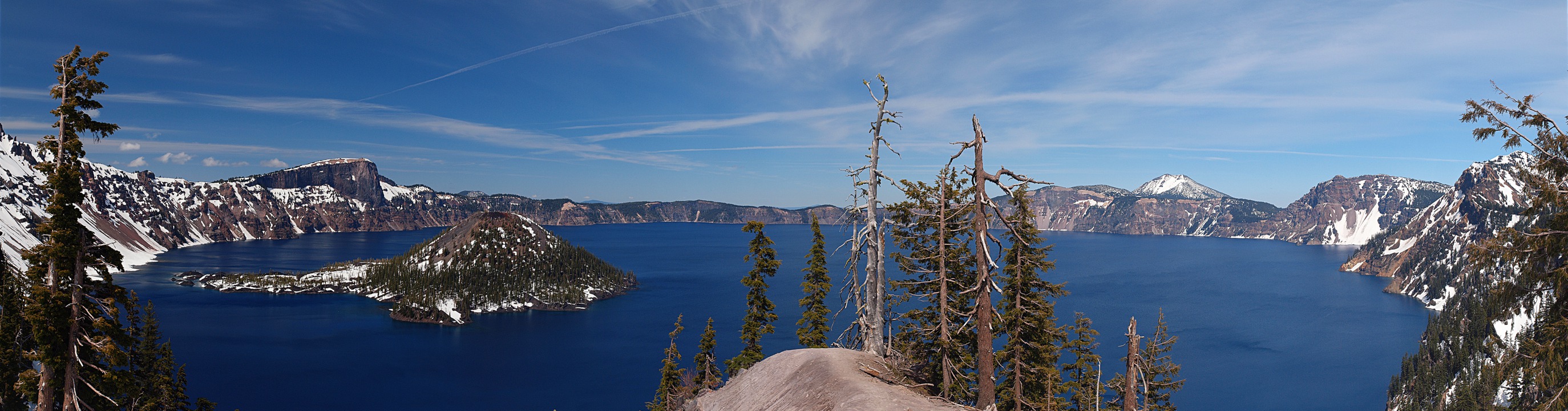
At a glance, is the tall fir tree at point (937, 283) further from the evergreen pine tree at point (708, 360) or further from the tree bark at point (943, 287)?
the evergreen pine tree at point (708, 360)

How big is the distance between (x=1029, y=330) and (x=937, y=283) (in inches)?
435

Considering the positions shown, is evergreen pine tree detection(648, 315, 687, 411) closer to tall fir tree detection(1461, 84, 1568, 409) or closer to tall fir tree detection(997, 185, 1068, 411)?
tall fir tree detection(997, 185, 1068, 411)

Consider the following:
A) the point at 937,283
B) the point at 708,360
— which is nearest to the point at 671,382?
the point at 708,360

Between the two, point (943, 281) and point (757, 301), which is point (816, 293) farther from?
point (943, 281)

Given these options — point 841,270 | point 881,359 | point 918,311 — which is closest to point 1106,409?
point 918,311

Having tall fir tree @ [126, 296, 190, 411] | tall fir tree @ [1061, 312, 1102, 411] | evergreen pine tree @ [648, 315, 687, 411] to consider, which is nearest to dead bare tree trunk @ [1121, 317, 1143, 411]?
tall fir tree @ [1061, 312, 1102, 411]

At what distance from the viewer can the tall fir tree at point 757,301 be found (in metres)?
41.4

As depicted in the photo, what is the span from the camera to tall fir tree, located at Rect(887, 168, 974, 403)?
19.4 metres

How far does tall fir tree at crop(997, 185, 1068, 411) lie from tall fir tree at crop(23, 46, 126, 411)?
2821 cm

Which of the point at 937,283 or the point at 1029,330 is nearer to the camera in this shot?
the point at 937,283

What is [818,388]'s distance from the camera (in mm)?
18156

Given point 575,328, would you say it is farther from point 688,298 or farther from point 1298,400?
point 1298,400

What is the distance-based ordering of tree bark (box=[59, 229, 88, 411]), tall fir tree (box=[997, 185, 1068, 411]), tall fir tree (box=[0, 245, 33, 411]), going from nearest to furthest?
1. tree bark (box=[59, 229, 88, 411])
2. tall fir tree (box=[0, 245, 33, 411])
3. tall fir tree (box=[997, 185, 1068, 411])

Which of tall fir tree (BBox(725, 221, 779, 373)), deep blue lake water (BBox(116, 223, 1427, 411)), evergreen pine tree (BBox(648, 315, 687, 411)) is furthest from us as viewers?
deep blue lake water (BBox(116, 223, 1427, 411))
